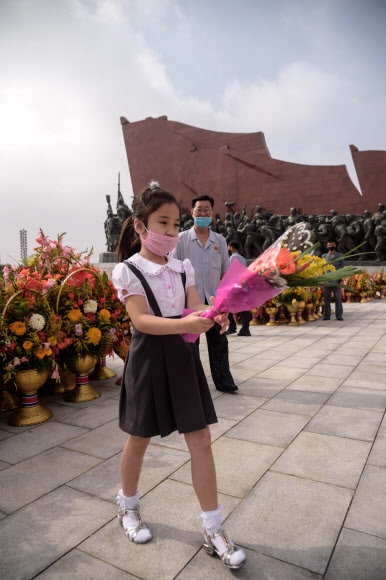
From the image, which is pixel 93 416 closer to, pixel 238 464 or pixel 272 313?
pixel 238 464

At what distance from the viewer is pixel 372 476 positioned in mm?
Result: 2109

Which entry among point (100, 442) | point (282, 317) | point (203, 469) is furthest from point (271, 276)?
point (282, 317)

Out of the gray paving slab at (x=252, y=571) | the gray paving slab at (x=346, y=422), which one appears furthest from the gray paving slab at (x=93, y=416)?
the gray paving slab at (x=252, y=571)

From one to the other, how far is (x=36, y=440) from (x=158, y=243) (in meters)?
1.90

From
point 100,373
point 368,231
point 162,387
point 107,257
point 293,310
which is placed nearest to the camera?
point 162,387

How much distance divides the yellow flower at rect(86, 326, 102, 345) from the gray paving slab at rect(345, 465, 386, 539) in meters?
2.36

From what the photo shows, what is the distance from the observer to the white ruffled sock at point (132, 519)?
5.28 ft

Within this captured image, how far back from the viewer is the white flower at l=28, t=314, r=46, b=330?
10.2 feet

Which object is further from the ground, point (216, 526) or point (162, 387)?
point (162, 387)

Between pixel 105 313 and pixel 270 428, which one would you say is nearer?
pixel 270 428

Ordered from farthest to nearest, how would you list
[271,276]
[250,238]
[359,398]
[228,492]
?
[250,238] < [359,398] < [228,492] < [271,276]

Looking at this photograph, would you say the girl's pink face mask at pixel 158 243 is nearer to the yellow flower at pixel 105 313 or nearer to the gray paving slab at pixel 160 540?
the gray paving slab at pixel 160 540

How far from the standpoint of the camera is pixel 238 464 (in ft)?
7.47

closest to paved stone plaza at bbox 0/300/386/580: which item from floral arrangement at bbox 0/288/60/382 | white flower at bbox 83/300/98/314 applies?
floral arrangement at bbox 0/288/60/382
